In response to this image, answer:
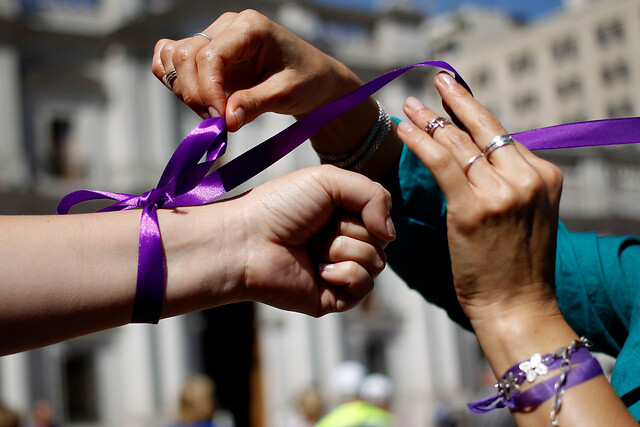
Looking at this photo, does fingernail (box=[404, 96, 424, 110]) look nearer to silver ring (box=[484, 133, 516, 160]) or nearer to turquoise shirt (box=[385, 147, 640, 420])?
silver ring (box=[484, 133, 516, 160])

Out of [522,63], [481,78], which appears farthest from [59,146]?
[481,78]

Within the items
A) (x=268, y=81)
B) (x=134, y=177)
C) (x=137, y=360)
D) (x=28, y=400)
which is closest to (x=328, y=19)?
(x=134, y=177)

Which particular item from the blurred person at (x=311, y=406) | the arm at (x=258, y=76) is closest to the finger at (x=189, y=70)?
the arm at (x=258, y=76)

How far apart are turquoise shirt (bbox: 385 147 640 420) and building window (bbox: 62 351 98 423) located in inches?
547

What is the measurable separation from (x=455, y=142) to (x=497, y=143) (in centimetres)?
6

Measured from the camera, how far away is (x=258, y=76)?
4.57 feet

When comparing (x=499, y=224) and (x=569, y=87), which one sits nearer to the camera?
(x=499, y=224)

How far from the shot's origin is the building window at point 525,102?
147 ft

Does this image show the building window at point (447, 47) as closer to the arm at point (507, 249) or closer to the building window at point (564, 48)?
the building window at point (564, 48)

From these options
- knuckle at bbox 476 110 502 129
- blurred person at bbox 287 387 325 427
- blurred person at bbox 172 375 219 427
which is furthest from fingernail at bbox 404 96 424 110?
blurred person at bbox 287 387 325 427

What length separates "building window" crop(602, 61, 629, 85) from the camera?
130 feet

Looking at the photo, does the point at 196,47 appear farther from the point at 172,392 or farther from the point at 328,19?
the point at 328,19

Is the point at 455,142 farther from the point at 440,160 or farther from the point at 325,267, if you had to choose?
the point at 325,267

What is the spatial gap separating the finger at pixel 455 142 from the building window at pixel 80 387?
14278 mm
